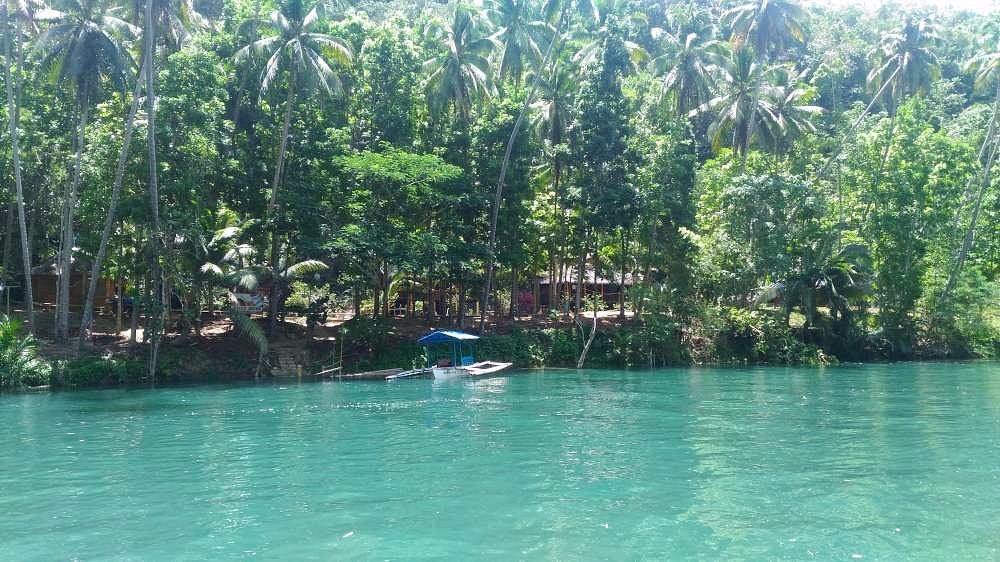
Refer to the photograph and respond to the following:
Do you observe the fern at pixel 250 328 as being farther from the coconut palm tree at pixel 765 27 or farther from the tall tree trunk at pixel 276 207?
the coconut palm tree at pixel 765 27

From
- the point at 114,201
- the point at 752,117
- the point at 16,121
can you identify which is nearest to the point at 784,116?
the point at 752,117

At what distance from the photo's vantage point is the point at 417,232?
→ 3581 centimetres

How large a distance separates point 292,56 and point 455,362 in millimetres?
14128

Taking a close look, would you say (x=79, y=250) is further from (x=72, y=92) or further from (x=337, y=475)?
(x=337, y=475)

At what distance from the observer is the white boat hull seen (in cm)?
3042

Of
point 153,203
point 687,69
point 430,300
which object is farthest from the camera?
point 687,69

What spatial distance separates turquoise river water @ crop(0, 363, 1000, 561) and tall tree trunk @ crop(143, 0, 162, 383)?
6.66 meters

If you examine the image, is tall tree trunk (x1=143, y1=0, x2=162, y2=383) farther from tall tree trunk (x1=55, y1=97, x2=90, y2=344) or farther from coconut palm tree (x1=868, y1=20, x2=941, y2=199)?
coconut palm tree (x1=868, y1=20, x2=941, y2=199)

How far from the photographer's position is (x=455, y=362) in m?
32.8

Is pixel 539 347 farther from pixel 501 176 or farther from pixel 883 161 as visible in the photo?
pixel 883 161

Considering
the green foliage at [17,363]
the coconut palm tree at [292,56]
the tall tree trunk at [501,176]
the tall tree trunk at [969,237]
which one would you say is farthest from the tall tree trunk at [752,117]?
the green foliage at [17,363]

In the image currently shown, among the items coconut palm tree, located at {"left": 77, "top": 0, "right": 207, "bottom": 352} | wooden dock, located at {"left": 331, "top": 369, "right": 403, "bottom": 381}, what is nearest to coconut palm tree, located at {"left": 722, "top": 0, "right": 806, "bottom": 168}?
wooden dock, located at {"left": 331, "top": 369, "right": 403, "bottom": 381}

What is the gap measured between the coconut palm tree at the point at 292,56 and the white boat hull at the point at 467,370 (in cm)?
824

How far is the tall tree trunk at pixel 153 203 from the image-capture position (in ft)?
89.0
